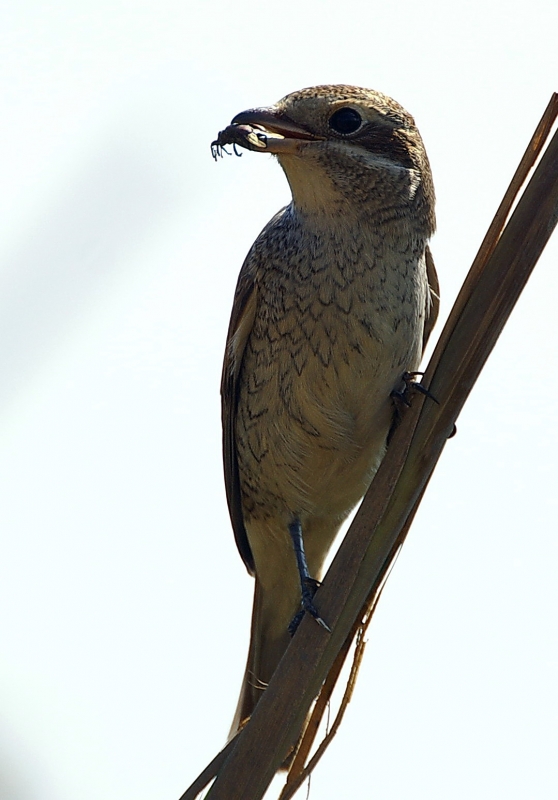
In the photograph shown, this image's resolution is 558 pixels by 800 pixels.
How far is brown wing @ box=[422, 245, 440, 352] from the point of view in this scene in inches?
155

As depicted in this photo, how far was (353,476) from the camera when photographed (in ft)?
12.7

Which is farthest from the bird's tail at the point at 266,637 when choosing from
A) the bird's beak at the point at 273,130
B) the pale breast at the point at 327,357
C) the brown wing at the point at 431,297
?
the bird's beak at the point at 273,130

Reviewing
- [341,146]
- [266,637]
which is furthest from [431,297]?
[266,637]

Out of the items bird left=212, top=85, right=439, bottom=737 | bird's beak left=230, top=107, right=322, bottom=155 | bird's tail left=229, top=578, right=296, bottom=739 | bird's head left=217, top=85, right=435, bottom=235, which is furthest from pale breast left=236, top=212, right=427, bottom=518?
bird's tail left=229, top=578, right=296, bottom=739

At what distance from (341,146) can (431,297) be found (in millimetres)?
757

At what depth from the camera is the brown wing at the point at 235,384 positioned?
3943 mm

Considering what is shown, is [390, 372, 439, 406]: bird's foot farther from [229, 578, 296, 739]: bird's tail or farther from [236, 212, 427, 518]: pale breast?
[229, 578, 296, 739]: bird's tail

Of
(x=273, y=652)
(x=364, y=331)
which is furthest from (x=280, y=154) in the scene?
(x=273, y=652)

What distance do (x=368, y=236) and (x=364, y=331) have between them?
35 centimetres

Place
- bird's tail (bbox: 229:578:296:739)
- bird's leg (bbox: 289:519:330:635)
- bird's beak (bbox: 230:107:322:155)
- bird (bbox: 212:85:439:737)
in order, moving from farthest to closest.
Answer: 1. bird's tail (bbox: 229:578:296:739)
2. bird's leg (bbox: 289:519:330:635)
3. bird (bbox: 212:85:439:737)
4. bird's beak (bbox: 230:107:322:155)

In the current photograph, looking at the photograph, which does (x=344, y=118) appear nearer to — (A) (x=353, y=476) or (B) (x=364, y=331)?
(B) (x=364, y=331)

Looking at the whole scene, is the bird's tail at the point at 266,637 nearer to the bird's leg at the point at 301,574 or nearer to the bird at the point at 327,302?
the bird at the point at 327,302

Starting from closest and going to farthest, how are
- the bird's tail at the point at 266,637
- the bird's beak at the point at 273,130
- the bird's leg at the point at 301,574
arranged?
the bird's beak at the point at 273,130
the bird's leg at the point at 301,574
the bird's tail at the point at 266,637

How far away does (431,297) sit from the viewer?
4.02 m
